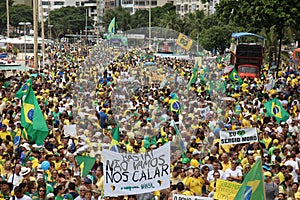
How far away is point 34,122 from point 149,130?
15.4ft

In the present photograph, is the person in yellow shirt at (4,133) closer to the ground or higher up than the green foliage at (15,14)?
closer to the ground

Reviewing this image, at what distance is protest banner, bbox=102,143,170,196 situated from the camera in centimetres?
1024

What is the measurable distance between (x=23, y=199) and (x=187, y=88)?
1553 centimetres

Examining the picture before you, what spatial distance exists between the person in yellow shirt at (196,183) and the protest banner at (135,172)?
1.02 meters

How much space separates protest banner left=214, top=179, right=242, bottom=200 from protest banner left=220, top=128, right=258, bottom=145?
3.36 m

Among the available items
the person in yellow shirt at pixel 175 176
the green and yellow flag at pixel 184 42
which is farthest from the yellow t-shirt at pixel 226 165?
the green and yellow flag at pixel 184 42

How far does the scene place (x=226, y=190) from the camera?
34.0 feet

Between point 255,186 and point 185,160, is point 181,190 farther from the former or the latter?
point 185,160

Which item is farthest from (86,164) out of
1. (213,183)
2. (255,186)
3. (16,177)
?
(255,186)

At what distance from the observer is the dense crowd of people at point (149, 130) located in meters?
11.6

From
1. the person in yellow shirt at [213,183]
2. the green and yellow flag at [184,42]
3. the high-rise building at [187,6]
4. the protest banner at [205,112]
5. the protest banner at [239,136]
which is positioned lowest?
the person in yellow shirt at [213,183]

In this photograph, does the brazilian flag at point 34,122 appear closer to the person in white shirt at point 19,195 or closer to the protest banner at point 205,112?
the person in white shirt at point 19,195

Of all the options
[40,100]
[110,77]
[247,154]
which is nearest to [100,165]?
[247,154]

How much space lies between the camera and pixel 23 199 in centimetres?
1060
